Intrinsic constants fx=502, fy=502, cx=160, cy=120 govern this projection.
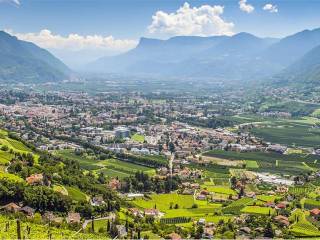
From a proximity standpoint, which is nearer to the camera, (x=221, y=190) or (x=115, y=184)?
(x=115, y=184)

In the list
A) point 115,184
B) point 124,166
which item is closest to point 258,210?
point 115,184

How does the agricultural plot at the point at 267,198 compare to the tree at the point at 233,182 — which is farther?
the tree at the point at 233,182

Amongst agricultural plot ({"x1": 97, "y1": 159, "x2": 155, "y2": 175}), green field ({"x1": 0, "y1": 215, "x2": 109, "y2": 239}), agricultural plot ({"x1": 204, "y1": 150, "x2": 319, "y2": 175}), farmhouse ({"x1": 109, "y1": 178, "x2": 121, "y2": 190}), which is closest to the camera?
green field ({"x1": 0, "y1": 215, "x2": 109, "y2": 239})

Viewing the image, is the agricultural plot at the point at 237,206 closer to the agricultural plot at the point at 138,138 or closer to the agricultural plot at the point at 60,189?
the agricultural plot at the point at 60,189

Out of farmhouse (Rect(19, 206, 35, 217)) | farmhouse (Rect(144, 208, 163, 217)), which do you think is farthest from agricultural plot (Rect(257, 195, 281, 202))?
farmhouse (Rect(19, 206, 35, 217))

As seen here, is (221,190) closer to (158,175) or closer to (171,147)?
(158,175)

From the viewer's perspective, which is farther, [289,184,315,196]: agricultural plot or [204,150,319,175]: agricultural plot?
[204,150,319,175]: agricultural plot

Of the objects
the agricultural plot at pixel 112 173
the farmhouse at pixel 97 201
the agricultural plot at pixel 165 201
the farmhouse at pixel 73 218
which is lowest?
the agricultural plot at pixel 165 201

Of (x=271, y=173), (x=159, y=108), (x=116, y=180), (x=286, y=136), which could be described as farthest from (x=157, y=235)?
(x=159, y=108)

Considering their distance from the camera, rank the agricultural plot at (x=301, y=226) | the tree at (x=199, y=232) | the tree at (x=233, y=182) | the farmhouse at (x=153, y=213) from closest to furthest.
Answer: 1. the tree at (x=199, y=232)
2. the agricultural plot at (x=301, y=226)
3. the farmhouse at (x=153, y=213)
4. the tree at (x=233, y=182)

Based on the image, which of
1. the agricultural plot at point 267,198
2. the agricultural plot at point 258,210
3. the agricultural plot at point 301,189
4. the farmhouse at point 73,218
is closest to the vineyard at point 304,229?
the agricultural plot at point 258,210

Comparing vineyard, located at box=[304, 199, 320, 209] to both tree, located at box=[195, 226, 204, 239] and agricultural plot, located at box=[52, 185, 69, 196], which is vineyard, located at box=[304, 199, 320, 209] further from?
agricultural plot, located at box=[52, 185, 69, 196]
